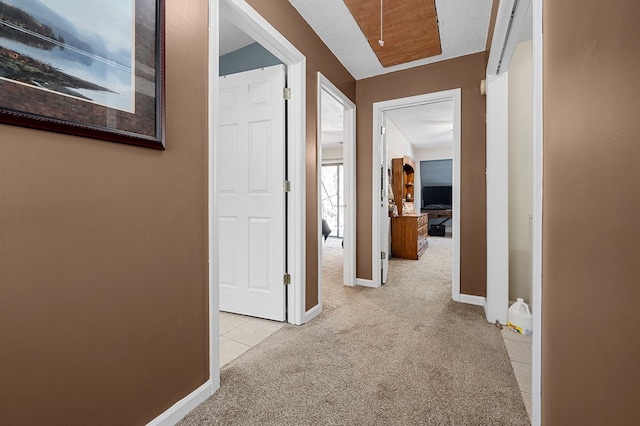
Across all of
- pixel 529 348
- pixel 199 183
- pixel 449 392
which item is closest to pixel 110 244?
pixel 199 183

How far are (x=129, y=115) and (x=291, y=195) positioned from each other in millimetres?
Answer: 1337

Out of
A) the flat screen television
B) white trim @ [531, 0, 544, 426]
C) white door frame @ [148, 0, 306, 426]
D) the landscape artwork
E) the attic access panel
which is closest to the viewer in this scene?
the landscape artwork

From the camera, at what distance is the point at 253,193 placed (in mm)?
2484

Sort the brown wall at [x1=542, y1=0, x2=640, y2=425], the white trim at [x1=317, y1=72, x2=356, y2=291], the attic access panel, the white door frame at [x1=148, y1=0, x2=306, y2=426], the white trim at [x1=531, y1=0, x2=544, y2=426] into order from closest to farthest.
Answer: the brown wall at [x1=542, y1=0, x2=640, y2=425] → the white trim at [x1=531, y1=0, x2=544, y2=426] → the white door frame at [x1=148, y1=0, x2=306, y2=426] → the attic access panel → the white trim at [x1=317, y1=72, x2=356, y2=291]

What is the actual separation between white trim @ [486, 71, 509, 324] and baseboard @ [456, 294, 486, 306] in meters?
0.40

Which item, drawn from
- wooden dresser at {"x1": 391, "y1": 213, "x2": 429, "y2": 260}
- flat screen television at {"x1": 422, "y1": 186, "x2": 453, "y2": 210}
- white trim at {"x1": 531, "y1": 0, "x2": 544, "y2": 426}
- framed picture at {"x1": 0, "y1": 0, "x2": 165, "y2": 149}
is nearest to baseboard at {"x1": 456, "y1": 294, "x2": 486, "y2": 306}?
white trim at {"x1": 531, "y1": 0, "x2": 544, "y2": 426}

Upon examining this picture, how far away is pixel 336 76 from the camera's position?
2.96m

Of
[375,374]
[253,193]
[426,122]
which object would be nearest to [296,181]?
[253,193]

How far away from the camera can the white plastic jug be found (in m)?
2.22

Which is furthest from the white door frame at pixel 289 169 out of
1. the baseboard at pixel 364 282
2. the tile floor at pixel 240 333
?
the baseboard at pixel 364 282

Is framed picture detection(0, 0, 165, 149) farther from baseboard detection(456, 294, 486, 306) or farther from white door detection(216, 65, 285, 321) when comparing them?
baseboard detection(456, 294, 486, 306)

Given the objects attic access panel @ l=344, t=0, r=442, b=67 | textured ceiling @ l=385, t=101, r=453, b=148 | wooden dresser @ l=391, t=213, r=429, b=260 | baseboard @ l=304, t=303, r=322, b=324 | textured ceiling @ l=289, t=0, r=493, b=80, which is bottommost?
baseboard @ l=304, t=303, r=322, b=324

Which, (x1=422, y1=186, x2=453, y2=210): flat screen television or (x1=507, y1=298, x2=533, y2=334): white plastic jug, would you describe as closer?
(x1=507, y1=298, x2=533, y2=334): white plastic jug

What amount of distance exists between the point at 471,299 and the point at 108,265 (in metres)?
2.93
